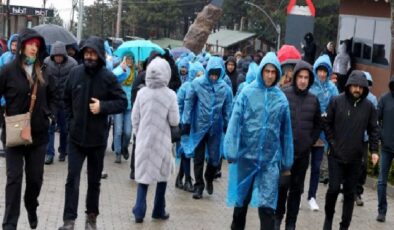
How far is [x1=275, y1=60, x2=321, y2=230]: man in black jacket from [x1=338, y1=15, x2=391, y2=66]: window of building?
12.0 metres

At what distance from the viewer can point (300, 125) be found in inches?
341

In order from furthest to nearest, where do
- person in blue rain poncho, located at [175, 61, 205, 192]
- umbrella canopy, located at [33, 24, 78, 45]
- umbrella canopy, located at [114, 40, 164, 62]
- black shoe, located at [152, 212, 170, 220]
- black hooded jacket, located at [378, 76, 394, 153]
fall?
umbrella canopy, located at [33, 24, 78, 45]
umbrella canopy, located at [114, 40, 164, 62]
person in blue rain poncho, located at [175, 61, 205, 192]
black hooded jacket, located at [378, 76, 394, 153]
black shoe, located at [152, 212, 170, 220]

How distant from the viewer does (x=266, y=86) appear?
7703mm

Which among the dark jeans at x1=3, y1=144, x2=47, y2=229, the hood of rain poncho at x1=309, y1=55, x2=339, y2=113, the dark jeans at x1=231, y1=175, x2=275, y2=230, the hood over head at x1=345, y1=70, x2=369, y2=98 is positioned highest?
the hood over head at x1=345, y1=70, x2=369, y2=98

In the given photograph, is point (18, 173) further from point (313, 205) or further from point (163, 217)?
point (313, 205)

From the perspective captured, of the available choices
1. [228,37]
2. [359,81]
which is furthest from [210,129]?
[228,37]

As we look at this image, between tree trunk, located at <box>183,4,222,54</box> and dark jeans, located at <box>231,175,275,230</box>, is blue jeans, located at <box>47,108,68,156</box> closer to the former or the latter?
dark jeans, located at <box>231,175,275,230</box>

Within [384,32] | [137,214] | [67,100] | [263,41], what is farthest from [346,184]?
[263,41]

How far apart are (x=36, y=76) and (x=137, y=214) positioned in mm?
2202

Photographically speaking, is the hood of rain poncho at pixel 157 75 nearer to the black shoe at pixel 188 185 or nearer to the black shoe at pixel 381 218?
the black shoe at pixel 188 185

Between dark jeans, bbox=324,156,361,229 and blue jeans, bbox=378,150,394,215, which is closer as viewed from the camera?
dark jeans, bbox=324,156,361,229

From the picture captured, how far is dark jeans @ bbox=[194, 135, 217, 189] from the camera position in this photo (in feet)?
35.7

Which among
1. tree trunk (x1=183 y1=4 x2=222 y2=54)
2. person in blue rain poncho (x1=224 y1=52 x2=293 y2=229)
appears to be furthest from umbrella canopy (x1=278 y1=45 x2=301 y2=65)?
tree trunk (x1=183 y1=4 x2=222 y2=54)

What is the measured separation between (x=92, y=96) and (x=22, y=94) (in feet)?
2.68
